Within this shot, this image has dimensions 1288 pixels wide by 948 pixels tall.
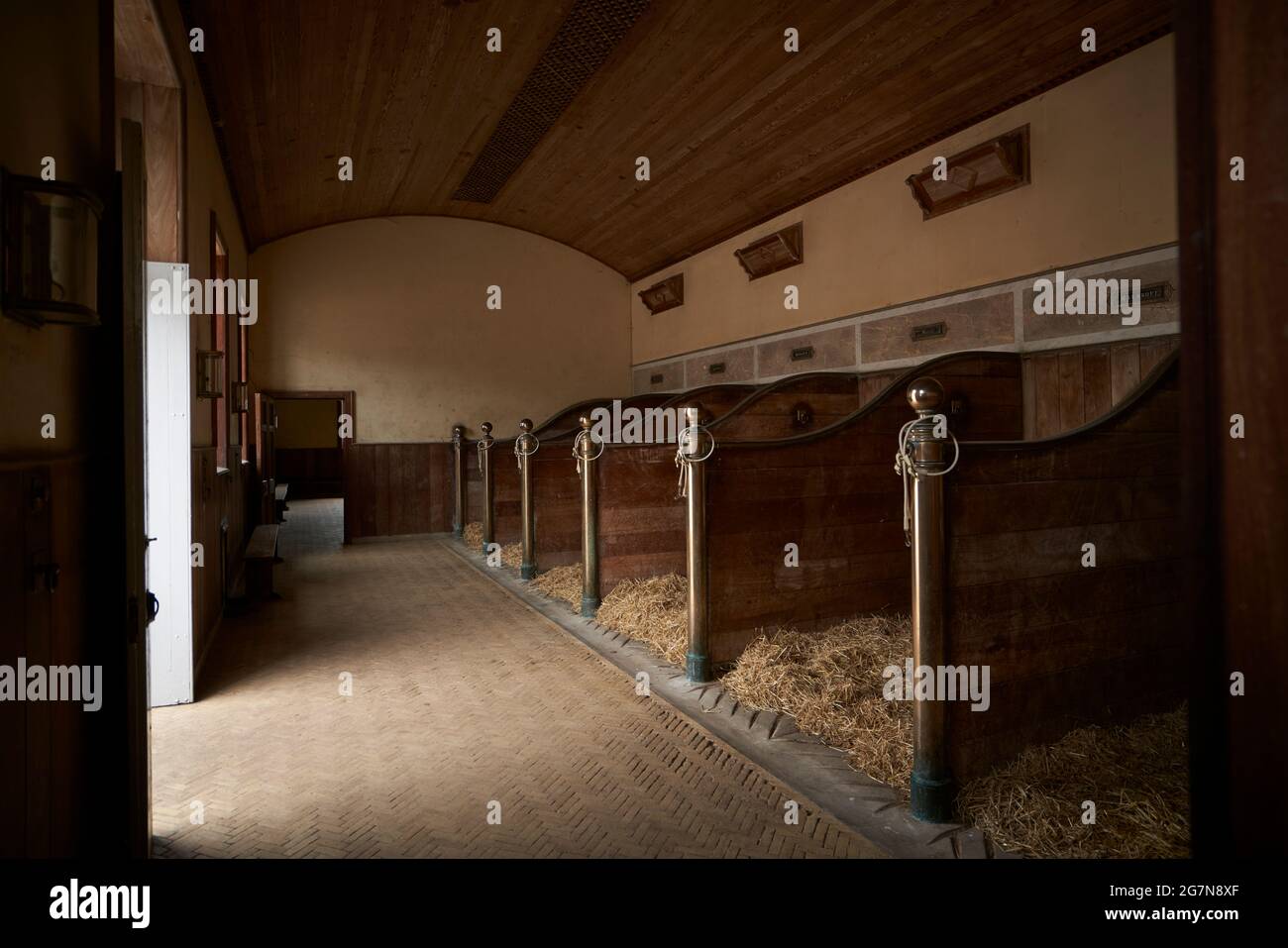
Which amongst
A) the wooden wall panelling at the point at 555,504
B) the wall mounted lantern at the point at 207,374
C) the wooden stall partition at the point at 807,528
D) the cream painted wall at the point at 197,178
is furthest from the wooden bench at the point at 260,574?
the wooden stall partition at the point at 807,528

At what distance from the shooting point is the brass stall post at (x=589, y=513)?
169 inches

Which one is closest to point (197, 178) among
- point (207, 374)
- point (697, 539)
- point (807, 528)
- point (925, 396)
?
point (207, 374)

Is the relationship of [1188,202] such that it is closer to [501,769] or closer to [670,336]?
[501,769]

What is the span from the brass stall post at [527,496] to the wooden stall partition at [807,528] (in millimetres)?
2420

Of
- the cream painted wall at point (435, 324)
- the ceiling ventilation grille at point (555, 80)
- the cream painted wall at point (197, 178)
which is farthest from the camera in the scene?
the cream painted wall at point (435, 324)

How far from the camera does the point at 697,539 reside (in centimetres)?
311

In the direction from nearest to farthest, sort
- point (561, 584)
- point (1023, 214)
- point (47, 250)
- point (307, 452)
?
point (47, 250)
point (1023, 214)
point (561, 584)
point (307, 452)

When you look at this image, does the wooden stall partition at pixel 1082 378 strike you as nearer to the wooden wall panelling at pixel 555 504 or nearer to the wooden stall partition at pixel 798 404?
the wooden stall partition at pixel 798 404

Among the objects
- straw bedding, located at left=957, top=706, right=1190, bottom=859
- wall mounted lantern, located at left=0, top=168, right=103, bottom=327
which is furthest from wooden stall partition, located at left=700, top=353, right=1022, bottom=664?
wall mounted lantern, located at left=0, top=168, right=103, bottom=327

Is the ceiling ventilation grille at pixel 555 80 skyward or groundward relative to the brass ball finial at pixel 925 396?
skyward

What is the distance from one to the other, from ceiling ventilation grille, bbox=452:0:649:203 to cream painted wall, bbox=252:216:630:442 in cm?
157

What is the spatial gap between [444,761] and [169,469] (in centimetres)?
185

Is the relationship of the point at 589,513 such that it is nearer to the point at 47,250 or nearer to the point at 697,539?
the point at 697,539

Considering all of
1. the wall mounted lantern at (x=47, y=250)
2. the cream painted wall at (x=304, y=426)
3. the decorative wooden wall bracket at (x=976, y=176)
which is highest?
the decorative wooden wall bracket at (x=976, y=176)
